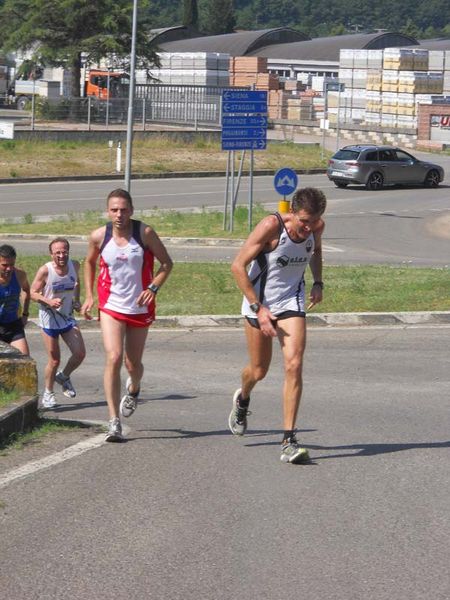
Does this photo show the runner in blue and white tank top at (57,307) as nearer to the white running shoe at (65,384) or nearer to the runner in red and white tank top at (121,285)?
the white running shoe at (65,384)

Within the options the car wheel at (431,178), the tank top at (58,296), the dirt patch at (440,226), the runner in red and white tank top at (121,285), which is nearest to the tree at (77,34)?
the car wheel at (431,178)

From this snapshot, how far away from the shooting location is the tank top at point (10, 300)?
10.3 m

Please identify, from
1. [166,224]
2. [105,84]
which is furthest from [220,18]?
[166,224]

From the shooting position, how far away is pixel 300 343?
26.2 feet

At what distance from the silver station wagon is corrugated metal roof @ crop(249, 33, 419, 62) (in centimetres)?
4605

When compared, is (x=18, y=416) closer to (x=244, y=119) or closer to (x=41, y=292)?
(x=41, y=292)

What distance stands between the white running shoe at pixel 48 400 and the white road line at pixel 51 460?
1.88 metres

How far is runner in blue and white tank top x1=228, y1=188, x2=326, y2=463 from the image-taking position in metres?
7.88

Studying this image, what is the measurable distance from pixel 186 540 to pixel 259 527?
18.0 inches

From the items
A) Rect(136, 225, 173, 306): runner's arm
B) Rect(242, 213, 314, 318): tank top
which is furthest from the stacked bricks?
Rect(242, 213, 314, 318): tank top

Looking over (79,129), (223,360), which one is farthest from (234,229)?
(79,129)

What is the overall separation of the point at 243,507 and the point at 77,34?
64248 mm

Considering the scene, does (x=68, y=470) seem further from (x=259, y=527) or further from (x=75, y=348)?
(x=75, y=348)

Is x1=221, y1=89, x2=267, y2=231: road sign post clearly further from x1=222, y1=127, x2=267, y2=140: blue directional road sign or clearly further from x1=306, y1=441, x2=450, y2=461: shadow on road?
x1=306, y1=441, x2=450, y2=461: shadow on road
